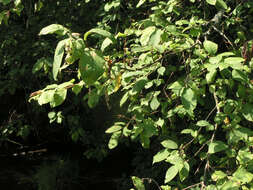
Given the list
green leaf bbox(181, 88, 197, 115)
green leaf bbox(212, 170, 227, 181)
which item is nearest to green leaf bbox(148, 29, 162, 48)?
green leaf bbox(181, 88, 197, 115)

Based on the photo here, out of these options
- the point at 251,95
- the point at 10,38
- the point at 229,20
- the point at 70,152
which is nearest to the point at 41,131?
the point at 70,152

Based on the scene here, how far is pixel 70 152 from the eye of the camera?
555 cm

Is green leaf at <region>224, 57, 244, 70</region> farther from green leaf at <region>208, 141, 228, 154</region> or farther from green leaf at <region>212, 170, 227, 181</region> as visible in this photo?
green leaf at <region>212, 170, 227, 181</region>

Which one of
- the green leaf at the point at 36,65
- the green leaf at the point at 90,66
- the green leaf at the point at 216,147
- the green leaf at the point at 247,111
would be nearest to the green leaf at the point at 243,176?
the green leaf at the point at 216,147

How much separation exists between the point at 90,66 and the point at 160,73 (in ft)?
1.77

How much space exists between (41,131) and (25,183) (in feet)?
2.79

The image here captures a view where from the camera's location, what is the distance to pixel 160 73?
61.9 inches

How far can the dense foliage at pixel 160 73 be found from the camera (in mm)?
1409

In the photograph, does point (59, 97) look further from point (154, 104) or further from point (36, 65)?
point (36, 65)

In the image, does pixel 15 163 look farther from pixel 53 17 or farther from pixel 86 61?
pixel 86 61

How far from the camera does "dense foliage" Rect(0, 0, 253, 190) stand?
1.41 meters

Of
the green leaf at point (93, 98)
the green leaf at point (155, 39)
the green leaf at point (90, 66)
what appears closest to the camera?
the green leaf at point (90, 66)

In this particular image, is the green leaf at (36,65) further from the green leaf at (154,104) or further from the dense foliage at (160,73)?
the green leaf at (154,104)

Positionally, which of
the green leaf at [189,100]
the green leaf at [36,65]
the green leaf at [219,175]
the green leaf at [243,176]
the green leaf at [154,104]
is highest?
the green leaf at [189,100]
